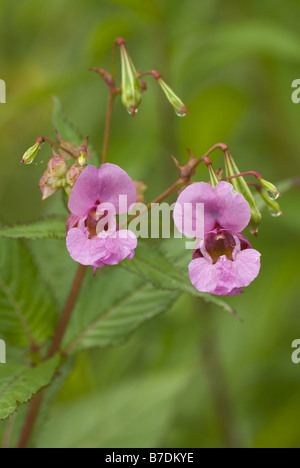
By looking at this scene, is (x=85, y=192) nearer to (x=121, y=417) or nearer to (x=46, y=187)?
(x=46, y=187)

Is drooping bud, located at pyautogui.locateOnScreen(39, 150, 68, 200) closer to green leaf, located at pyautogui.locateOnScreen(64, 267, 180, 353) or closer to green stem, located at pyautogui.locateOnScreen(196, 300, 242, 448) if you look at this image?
green leaf, located at pyautogui.locateOnScreen(64, 267, 180, 353)

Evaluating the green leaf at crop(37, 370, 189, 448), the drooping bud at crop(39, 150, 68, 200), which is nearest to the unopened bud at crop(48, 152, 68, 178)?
the drooping bud at crop(39, 150, 68, 200)

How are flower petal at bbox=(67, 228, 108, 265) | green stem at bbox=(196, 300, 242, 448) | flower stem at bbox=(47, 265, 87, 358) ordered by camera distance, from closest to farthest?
flower petal at bbox=(67, 228, 108, 265)
flower stem at bbox=(47, 265, 87, 358)
green stem at bbox=(196, 300, 242, 448)

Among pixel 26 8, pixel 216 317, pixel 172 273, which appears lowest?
pixel 172 273

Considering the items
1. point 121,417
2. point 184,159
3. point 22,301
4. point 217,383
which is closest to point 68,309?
point 22,301

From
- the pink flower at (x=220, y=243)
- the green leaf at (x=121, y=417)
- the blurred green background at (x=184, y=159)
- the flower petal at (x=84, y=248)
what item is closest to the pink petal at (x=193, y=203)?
the pink flower at (x=220, y=243)

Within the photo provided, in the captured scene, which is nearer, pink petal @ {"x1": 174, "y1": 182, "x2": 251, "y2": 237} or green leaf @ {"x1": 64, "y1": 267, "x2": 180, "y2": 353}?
pink petal @ {"x1": 174, "y1": 182, "x2": 251, "y2": 237}

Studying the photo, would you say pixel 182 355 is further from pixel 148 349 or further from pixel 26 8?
pixel 26 8

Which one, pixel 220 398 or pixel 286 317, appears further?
pixel 286 317

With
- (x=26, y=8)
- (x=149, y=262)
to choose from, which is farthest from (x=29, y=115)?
(x=149, y=262)
